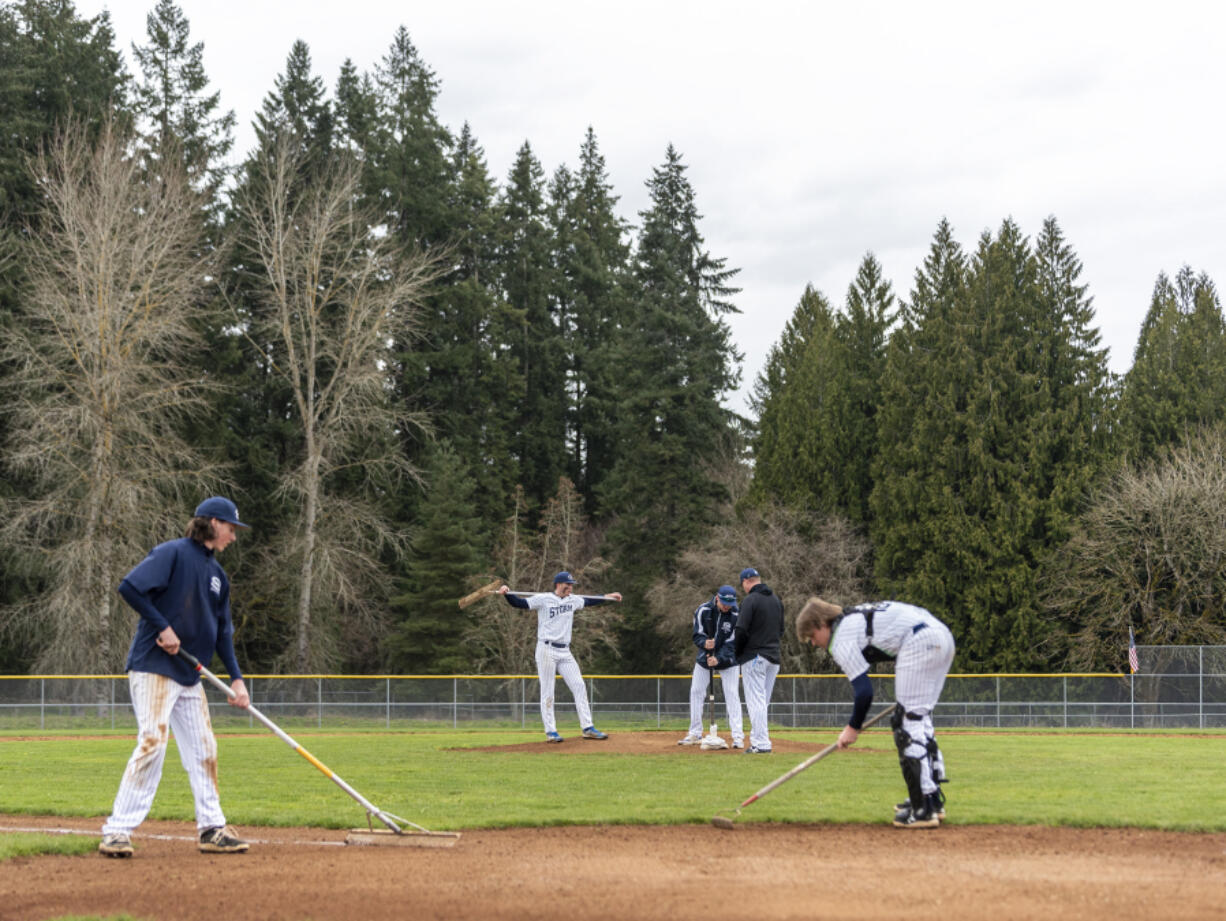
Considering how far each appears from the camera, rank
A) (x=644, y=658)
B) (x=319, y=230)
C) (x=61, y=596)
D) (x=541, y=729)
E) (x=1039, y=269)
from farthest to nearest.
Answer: (x=644, y=658) → (x=1039, y=269) → (x=319, y=230) → (x=61, y=596) → (x=541, y=729)

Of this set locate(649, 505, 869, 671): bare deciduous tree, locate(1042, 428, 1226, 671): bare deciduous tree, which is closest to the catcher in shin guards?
locate(1042, 428, 1226, 671): bare deciduous tree

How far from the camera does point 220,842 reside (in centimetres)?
888

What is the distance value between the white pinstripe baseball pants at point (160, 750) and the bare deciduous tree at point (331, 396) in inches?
1333

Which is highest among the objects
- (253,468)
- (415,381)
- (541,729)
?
A: (415,381)

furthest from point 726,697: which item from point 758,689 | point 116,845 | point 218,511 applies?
point 116,845

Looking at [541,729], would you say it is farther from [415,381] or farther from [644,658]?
[415,381]

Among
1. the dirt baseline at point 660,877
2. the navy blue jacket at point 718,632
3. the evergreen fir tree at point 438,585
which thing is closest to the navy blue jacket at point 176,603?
the dirt baseline at point 660,877

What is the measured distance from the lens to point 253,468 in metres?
52.5

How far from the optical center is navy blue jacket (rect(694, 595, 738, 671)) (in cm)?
1728

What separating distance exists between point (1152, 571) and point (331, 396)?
98.7ft

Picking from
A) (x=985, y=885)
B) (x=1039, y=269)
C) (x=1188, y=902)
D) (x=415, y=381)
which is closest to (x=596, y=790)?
(x=985, y=885)

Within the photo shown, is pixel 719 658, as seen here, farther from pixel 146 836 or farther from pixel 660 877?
pixel 660 877

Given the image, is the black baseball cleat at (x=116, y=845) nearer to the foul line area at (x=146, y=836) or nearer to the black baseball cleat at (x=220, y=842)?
the black baseball cleat at (x=220, y=842)

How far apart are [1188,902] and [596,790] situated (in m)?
6.68
